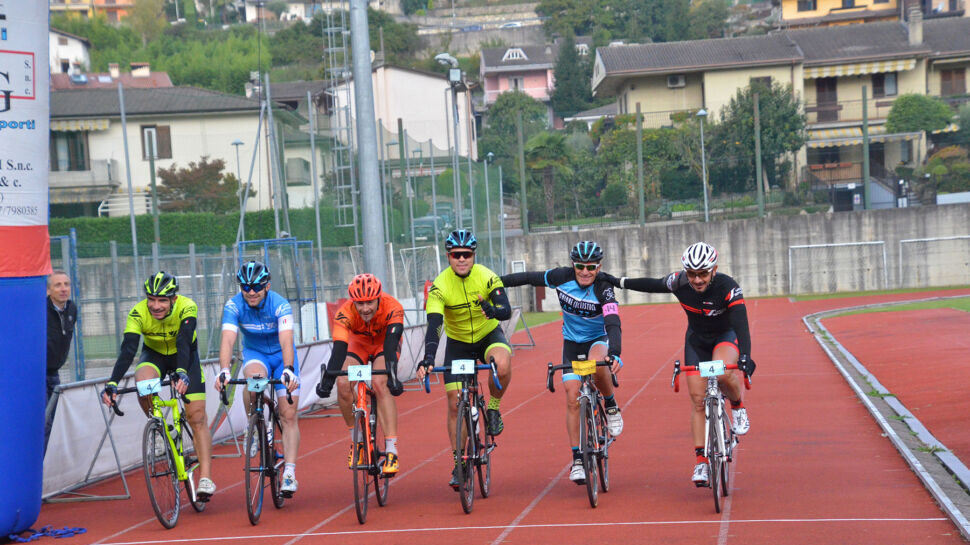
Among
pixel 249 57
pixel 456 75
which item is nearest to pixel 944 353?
pixel 456 75

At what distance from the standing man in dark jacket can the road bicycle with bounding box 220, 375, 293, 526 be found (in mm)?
2636

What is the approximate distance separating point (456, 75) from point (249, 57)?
9304 centimetres

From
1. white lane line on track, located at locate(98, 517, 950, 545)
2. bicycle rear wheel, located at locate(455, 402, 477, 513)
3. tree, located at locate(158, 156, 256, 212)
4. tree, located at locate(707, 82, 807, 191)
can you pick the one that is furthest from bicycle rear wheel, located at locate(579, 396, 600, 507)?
tree, located at locate(707, 82, 807, 191)

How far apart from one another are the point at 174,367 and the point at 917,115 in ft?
177

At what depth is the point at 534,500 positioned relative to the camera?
30.1 feet

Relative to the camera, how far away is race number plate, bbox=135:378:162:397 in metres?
8.77

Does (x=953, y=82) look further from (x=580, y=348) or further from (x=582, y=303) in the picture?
(x=582, y=303)

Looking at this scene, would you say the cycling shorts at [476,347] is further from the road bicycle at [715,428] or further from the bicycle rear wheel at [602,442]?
the road bicycle at [715,428]

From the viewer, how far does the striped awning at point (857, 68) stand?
201ft

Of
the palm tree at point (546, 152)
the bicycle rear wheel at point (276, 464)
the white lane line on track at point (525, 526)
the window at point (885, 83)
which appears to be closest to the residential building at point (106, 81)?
the palm tree at point (546, 152)

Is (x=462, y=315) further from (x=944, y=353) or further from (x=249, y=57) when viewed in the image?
(x=249, y=57)

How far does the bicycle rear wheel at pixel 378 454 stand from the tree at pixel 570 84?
322 ft

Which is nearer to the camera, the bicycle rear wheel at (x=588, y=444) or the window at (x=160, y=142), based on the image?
the bicycle rear wheel at (x=588, y=444)

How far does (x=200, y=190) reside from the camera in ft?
129
